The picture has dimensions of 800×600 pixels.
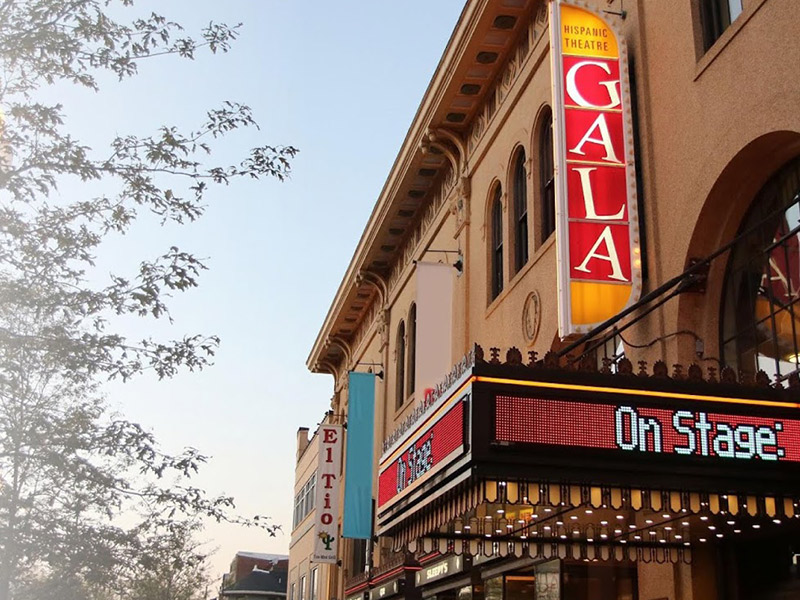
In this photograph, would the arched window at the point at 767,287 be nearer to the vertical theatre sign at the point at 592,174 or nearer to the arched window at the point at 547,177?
the vertical theatre sign at the point at 592,174

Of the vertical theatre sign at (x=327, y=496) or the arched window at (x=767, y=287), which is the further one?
the vertical theatre sign at (x=327, y=496)

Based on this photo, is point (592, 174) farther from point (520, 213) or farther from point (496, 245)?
point (496, 245)

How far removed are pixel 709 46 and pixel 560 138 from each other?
1.95 meters

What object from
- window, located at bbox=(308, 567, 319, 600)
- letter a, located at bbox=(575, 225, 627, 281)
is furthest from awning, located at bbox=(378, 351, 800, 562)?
window, located at bbox=(308, 567, 319, 600)

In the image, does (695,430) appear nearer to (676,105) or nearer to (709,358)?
(709,358)

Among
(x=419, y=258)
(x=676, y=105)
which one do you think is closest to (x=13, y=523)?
(x=676, y=105)

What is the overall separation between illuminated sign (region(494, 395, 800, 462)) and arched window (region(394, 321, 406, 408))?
1699cm

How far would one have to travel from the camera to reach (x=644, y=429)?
8.02 metres

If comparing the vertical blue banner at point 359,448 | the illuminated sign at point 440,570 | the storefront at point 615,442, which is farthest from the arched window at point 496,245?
the storefront at point 615,442

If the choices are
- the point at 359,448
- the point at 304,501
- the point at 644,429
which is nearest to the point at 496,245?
the point at 359,448

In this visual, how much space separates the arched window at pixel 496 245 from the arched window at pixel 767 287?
753cm

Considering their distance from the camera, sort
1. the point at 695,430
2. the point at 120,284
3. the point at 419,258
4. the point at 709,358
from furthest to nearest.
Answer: the point at 419,258 < the point at 709,358 < the point at 120,284 < the point at 695,430

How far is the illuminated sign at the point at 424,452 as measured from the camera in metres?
8.38

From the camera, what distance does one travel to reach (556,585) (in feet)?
44.1
